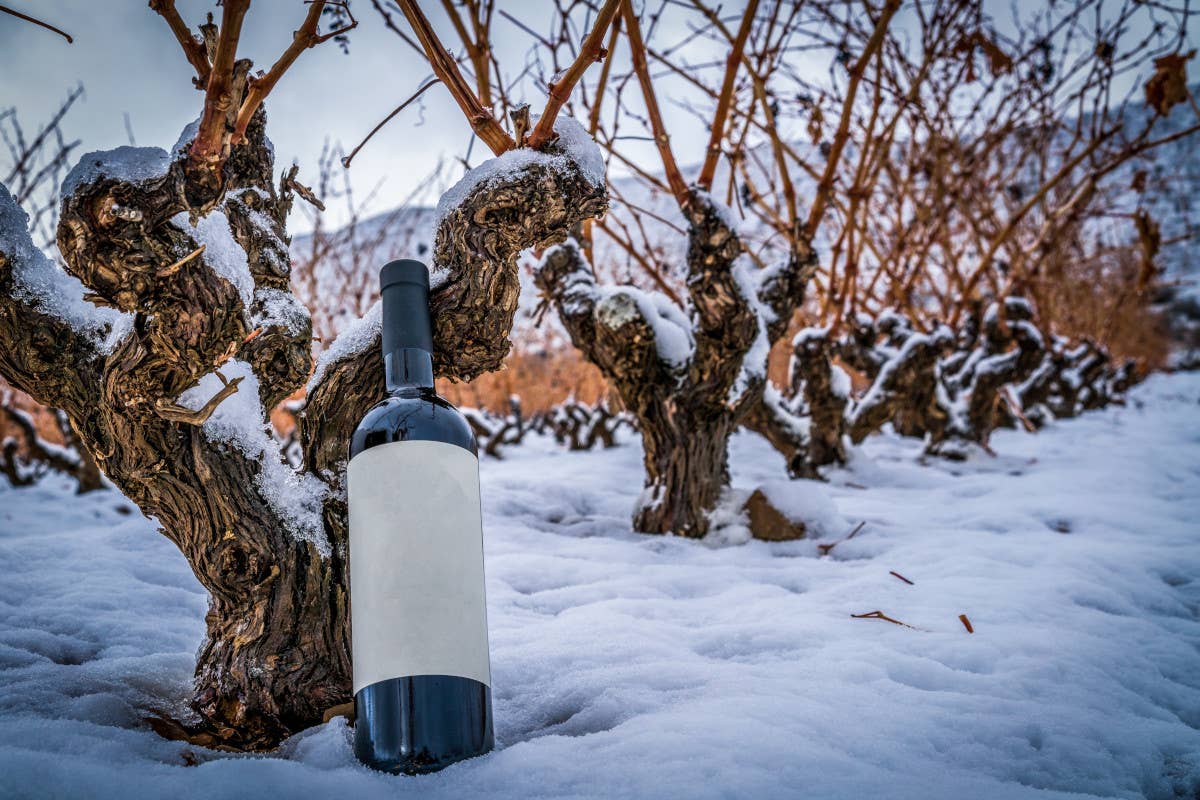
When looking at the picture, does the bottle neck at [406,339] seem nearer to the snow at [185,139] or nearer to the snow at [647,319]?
the snow at [185,139]

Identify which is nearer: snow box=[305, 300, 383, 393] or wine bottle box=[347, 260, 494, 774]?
wine bottle box=[347, 260, 494, 774]

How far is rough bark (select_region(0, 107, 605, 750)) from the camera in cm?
104

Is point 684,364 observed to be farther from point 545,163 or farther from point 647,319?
point 545,163

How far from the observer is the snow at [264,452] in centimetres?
123

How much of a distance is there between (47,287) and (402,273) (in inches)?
23.9

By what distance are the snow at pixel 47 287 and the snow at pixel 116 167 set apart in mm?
Result: 258

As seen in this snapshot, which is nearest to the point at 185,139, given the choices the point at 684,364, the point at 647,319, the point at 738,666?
the point at 738,666

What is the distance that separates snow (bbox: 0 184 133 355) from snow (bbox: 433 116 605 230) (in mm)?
619

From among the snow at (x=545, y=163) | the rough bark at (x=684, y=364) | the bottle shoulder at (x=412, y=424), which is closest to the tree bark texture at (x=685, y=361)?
the rough bark at (x=684, y=364)

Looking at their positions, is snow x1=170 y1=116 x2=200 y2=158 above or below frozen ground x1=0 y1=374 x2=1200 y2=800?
above

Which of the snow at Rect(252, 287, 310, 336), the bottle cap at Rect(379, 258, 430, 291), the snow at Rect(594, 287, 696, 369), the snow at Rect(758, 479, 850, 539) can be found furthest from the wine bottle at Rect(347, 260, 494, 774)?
the snow at Rect(758, 479, 850, 539)

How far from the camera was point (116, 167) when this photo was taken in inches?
38.8

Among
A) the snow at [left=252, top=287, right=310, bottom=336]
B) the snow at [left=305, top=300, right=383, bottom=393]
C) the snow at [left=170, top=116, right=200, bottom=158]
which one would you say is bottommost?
the snow at [left=305, top=300, right=383, bottom=393]

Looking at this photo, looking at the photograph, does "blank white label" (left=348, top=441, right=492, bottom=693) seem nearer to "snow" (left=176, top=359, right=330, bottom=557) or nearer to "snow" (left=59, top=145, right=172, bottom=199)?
"snow" (left=176, top=359, right=330, bottom=557)
